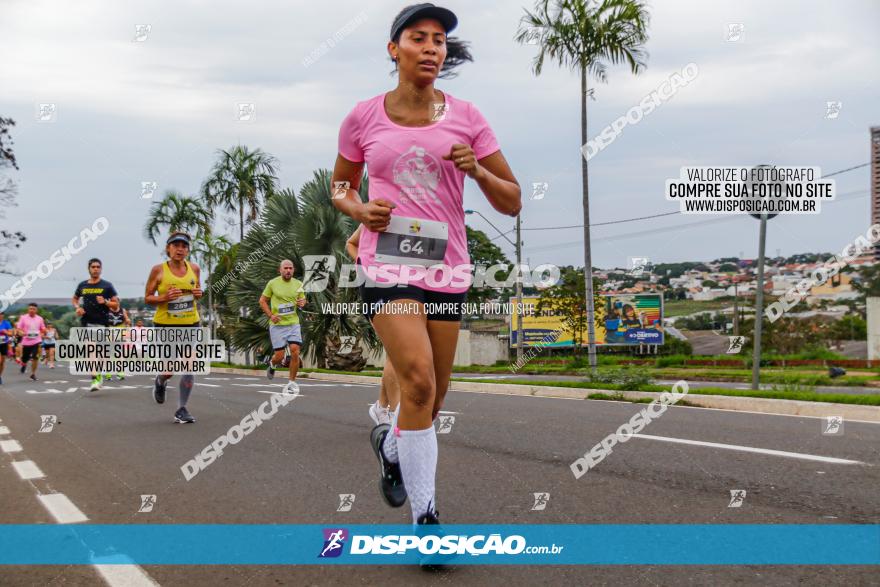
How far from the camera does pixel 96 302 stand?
13.9m

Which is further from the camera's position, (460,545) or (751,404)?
(751,404)

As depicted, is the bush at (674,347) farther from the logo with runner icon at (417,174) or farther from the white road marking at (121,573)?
the white road marking at (121,573)

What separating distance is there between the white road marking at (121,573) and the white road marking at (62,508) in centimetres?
90

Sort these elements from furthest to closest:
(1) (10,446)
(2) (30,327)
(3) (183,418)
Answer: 1. (2) (30,327)
2. (3) (183,418)
3. (1) (10,446)

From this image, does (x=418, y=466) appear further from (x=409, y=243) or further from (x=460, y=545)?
(x=409, y=243)

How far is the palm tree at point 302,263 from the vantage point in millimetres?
23531

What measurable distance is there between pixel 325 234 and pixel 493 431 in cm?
1678

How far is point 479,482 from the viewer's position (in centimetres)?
488

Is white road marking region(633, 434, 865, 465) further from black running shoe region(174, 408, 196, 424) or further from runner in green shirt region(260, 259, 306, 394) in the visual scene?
runner in green shirt region(260, 259, 306, 394)

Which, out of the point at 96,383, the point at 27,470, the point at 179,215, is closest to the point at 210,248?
the point at 179,215

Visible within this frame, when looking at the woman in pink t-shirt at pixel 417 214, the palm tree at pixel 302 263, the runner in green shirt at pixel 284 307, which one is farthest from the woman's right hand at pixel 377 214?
the palm tree at pixel 302 263

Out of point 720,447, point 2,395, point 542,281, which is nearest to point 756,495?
point 720,447

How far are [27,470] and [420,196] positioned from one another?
14.1 ft

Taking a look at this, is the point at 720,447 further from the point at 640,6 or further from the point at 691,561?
the point at 640,6
